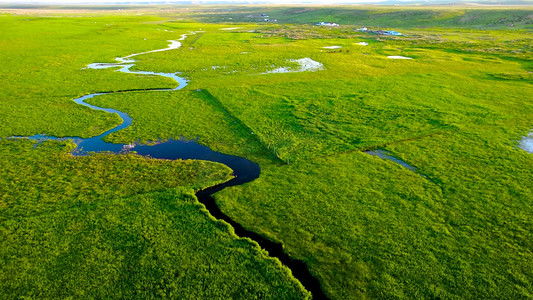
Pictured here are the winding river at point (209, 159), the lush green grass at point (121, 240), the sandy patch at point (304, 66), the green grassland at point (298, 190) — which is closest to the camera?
the lush green grass at point (121, 240)

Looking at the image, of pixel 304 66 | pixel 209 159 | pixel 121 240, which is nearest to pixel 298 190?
pixel 209 159

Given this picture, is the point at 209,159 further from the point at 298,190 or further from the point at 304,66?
the point at 304,66

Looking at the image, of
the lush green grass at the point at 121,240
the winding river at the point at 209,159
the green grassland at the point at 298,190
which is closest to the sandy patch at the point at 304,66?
the green grassland at the point at 298,190

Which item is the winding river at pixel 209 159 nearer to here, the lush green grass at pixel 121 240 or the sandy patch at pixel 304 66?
the lush green grass at pixel 121 240

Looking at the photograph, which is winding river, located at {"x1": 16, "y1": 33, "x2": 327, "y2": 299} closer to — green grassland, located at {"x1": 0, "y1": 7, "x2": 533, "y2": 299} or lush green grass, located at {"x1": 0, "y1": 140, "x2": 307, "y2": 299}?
green grassland, located at {"x1": 0, "y1": 7, "x2": 533, "y2": 299}

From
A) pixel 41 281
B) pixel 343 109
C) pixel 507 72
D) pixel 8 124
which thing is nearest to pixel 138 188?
pixel 41 281

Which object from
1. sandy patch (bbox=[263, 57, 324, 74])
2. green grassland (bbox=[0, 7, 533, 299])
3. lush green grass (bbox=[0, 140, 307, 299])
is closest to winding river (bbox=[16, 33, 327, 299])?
green grassland (bbox=[0, 7, 533, 299])

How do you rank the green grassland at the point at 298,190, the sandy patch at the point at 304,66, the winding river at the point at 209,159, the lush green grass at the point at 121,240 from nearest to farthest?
the lush green grass at the point at 121,240, the green grassland at the point at 298,190, the winding river at the point at 209,159, the sandy patch at the point at 304,66
